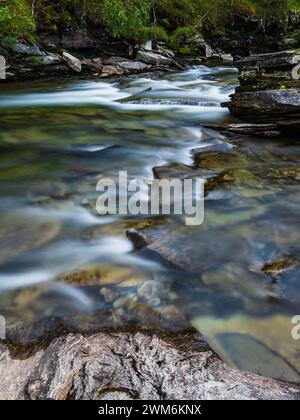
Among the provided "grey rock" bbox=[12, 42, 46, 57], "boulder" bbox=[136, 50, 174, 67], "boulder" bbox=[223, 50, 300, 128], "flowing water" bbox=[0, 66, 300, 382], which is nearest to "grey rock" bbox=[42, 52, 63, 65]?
"grey rock" bbox=[12, 42, 46, 57]

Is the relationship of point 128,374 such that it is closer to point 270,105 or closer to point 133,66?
point 270,105

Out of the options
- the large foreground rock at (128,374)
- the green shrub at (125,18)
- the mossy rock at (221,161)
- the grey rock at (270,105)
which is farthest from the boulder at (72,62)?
the large foreground rock at (128,374)

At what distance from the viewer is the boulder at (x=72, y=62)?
1466cm

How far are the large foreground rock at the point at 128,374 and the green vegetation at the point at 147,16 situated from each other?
12311 millimetres

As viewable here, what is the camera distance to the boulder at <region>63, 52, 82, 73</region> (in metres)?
14.7

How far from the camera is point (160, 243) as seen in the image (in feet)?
11.6

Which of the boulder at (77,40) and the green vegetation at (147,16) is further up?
the green vegetation at (147,16)

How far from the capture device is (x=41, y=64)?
13.7 meters

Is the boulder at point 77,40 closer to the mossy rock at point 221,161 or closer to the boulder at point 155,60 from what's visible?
the boulder at point 155,60

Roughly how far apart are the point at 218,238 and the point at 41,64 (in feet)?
40.5

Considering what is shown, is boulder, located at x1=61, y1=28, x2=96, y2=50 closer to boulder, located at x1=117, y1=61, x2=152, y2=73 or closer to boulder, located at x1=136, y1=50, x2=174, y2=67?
boulder, located at x1=117, y1=61, x2=152, y2=73

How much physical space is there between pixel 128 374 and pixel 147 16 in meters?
19.3

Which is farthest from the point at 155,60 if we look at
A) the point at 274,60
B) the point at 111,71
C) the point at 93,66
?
the point at 274,60
